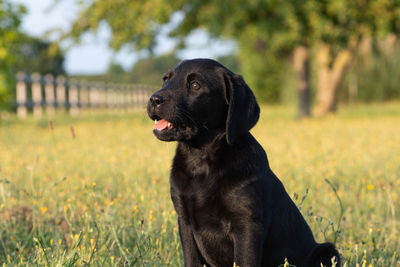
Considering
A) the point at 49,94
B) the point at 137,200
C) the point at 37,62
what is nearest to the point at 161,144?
the point at 137,200

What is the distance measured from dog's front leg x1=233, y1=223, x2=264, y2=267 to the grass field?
0.59m

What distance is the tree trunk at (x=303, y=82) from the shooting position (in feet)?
67.1

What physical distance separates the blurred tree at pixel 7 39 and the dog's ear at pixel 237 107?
12892 millimetres

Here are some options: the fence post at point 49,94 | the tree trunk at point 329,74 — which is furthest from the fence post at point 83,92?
the tree trunk at point 329,74

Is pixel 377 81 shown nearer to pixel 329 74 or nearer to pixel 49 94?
pixel 329 74

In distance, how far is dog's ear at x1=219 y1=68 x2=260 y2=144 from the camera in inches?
115

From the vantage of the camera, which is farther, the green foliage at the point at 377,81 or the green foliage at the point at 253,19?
the green foliage at the point at 377,81

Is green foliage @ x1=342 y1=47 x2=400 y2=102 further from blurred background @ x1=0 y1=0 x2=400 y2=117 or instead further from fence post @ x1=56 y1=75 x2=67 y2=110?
fence post @ x1=56 y1=75 x2=67 y2=110

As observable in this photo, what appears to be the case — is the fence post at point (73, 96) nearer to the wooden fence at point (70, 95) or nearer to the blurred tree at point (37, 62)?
the wooden fence at point (70, 95)

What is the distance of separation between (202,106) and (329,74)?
19921mm

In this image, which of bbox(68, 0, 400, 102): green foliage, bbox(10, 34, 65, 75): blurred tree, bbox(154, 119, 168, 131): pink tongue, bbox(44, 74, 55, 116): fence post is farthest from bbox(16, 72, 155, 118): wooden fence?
bbox(154, 119, 168, 131): pink tongue

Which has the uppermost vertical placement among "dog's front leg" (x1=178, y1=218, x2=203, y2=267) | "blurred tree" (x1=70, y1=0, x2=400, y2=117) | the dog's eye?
"blurred tree" (x1=70, y1=0, x2=400, y2=117)

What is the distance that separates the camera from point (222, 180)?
2.86 m

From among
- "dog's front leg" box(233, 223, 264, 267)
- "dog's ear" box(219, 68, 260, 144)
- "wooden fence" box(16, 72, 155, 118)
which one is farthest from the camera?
"wooden fence" box(16, 72, 155, 118)
